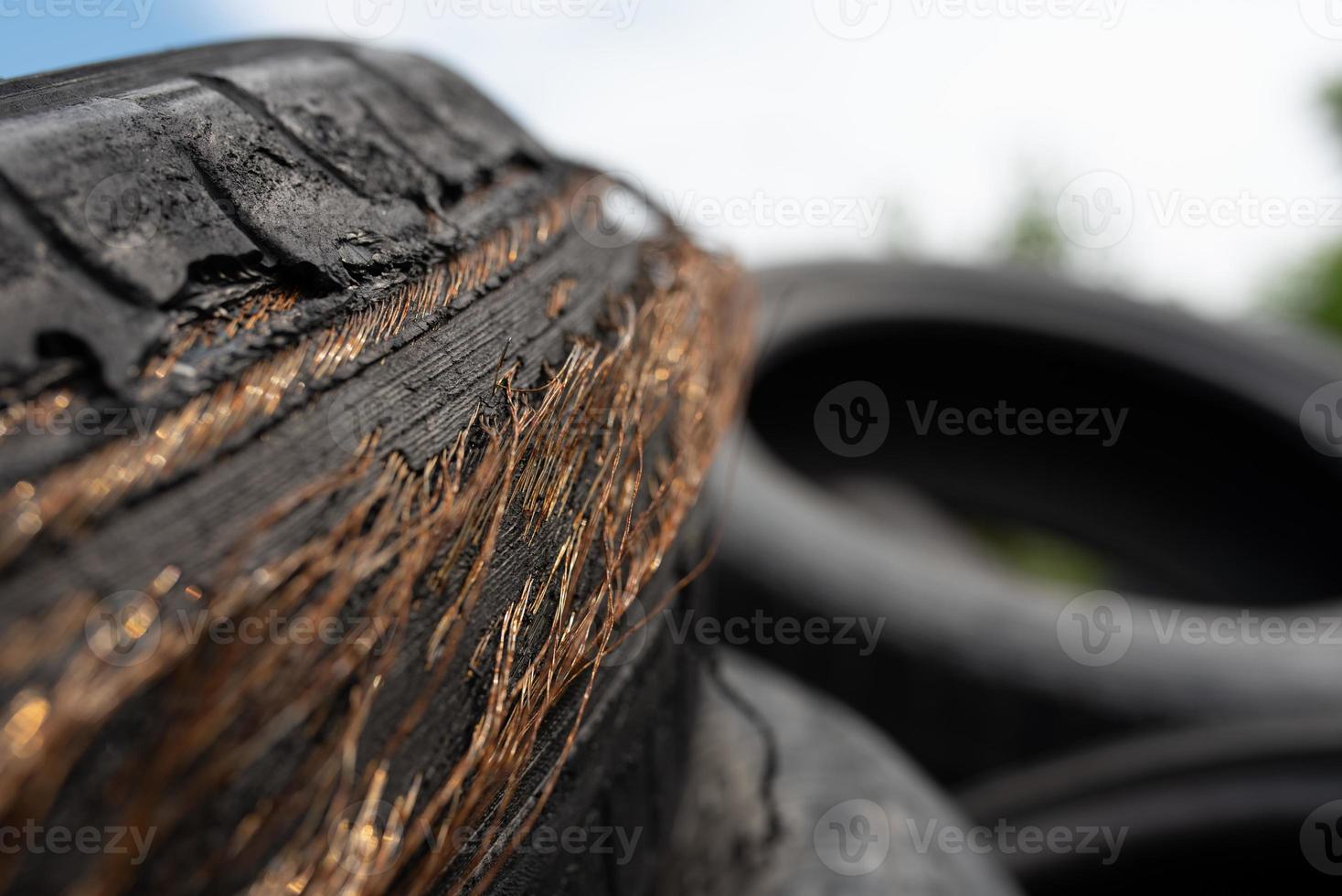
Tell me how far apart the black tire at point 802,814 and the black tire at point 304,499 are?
234 mm

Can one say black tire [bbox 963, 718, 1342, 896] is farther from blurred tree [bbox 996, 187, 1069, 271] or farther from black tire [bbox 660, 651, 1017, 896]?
blurred tree [bbox 996, 187, 1069, 271]

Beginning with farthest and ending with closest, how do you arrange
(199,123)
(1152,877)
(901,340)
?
(901,340)
(1152,877)
(199,123)

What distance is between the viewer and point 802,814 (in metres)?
0.87

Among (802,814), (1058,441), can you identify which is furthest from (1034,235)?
(802,814)

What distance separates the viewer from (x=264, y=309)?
0.42 metres

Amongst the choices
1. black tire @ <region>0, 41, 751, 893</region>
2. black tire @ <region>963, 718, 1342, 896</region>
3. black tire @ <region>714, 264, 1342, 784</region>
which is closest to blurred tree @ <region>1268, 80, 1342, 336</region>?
black tire @ <region>714, 264, 1342, 784</region>

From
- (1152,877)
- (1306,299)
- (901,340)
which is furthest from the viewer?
(1306,299)

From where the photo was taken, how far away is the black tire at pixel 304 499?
0.33 meters

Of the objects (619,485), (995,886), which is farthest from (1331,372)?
(619,485)

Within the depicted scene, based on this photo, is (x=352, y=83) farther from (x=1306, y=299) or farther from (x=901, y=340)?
(x=1306, y=299)

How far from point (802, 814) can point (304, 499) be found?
62 cm

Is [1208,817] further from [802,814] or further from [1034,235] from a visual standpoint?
[1034,235]

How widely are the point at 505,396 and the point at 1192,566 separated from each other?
7.87ft

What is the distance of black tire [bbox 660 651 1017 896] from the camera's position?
31.9 inches
